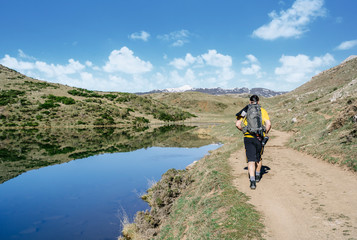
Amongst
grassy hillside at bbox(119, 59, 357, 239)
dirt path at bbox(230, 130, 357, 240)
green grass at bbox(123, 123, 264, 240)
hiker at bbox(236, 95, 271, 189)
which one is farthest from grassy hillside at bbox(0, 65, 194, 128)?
hiker at bbox(236, 95, 271, 189)

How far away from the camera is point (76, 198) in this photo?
15055mm

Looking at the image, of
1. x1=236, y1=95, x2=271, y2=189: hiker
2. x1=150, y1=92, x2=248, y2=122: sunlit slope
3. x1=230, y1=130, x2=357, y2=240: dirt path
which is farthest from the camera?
x1=150, y1=92, x2=248, y2=122: sunlit slope

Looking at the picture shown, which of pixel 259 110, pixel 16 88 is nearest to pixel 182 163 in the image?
pixel 259 110

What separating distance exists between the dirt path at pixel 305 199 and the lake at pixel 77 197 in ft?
23.4

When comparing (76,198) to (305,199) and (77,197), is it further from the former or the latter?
(305,199)

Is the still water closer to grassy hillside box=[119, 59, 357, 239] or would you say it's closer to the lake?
the lake

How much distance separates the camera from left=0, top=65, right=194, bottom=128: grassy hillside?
60469 millimetres

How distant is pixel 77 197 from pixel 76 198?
180 millimetres

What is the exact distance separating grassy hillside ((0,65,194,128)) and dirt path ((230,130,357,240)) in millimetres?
59913

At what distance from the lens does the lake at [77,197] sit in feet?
36.4

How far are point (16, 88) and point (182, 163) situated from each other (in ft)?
256

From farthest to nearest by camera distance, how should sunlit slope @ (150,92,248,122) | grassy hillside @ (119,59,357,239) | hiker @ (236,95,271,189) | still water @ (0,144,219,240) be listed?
sunlit slope @ (150,92,248,122) → still water @ (0,144,219,240) → hiker @ (236,95,271,189) → grassy hillside @ (119,59,357,239)

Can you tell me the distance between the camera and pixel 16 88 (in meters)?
77.4

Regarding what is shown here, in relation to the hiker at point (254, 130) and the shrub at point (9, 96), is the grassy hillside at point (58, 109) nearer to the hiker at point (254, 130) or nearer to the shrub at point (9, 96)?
the shrub at point (9, 96)
